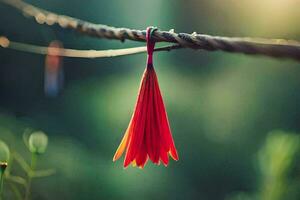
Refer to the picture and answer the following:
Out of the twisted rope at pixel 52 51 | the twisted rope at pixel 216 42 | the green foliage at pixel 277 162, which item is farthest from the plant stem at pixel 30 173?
the green foliage at pixel 277 162

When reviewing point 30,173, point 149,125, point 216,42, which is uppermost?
point 216,42

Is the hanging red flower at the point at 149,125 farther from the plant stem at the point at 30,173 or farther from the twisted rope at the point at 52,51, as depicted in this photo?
the plant stem at the point at 30,173

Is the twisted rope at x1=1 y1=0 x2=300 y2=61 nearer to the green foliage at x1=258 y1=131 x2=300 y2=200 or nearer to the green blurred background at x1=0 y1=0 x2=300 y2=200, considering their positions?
the green blurred background at x1=0 y1=0 x2=300 y2=200

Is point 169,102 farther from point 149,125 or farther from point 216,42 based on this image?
point 216,42

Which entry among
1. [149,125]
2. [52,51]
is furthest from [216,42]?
[52,51]

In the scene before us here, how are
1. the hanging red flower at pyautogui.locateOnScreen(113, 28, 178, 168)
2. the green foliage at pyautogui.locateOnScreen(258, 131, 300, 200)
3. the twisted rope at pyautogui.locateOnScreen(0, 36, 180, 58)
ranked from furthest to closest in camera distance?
the twisted rope at pyautogui.locateOnScreen(0, 36, 180, 58) → the green foliage at pyautogui.locateOnScreen(258, 131, 300, 200) → the hanging red flower at pyautogui.locateOnScreen(113, 28, 178, 168)

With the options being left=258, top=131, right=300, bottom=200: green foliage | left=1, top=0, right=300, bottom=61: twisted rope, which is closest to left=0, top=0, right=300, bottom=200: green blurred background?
left=258, top=131, right=300, bottom=200: green foliage

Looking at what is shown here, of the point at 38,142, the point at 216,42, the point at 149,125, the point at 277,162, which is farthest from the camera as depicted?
the point at 38,142
